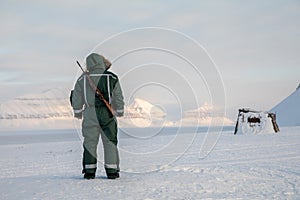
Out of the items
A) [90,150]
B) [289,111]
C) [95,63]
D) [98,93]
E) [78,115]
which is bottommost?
[90,150]

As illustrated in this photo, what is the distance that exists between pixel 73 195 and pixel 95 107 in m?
2.00

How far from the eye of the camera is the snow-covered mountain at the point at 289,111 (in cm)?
4509

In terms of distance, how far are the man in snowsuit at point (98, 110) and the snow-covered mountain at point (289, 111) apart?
39483mm

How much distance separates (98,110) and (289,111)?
43021 millimetres

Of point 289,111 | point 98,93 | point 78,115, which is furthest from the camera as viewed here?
point 289,111

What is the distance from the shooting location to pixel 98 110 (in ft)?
23.5

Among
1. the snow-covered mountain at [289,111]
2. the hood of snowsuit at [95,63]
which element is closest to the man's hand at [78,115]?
the hood of snowsuit at [95,63]

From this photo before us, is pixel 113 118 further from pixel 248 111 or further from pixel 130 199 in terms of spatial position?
pixel 248 111

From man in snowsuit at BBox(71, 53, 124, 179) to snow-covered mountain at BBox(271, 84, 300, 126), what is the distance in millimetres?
39483

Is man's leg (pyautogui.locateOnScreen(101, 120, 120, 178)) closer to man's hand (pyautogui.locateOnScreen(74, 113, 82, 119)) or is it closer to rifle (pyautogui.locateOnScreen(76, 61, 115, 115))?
rifle (pyautogui.locateOnScreen(76, 61, 115, 115))

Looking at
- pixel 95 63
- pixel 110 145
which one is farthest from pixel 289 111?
pixel 95 63

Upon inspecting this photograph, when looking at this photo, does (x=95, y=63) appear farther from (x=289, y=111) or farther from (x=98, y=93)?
(x=289, y=111)

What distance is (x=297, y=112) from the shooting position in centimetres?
4591

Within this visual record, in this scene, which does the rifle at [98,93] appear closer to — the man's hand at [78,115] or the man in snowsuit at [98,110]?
the man in snowsuit at [98,110]
